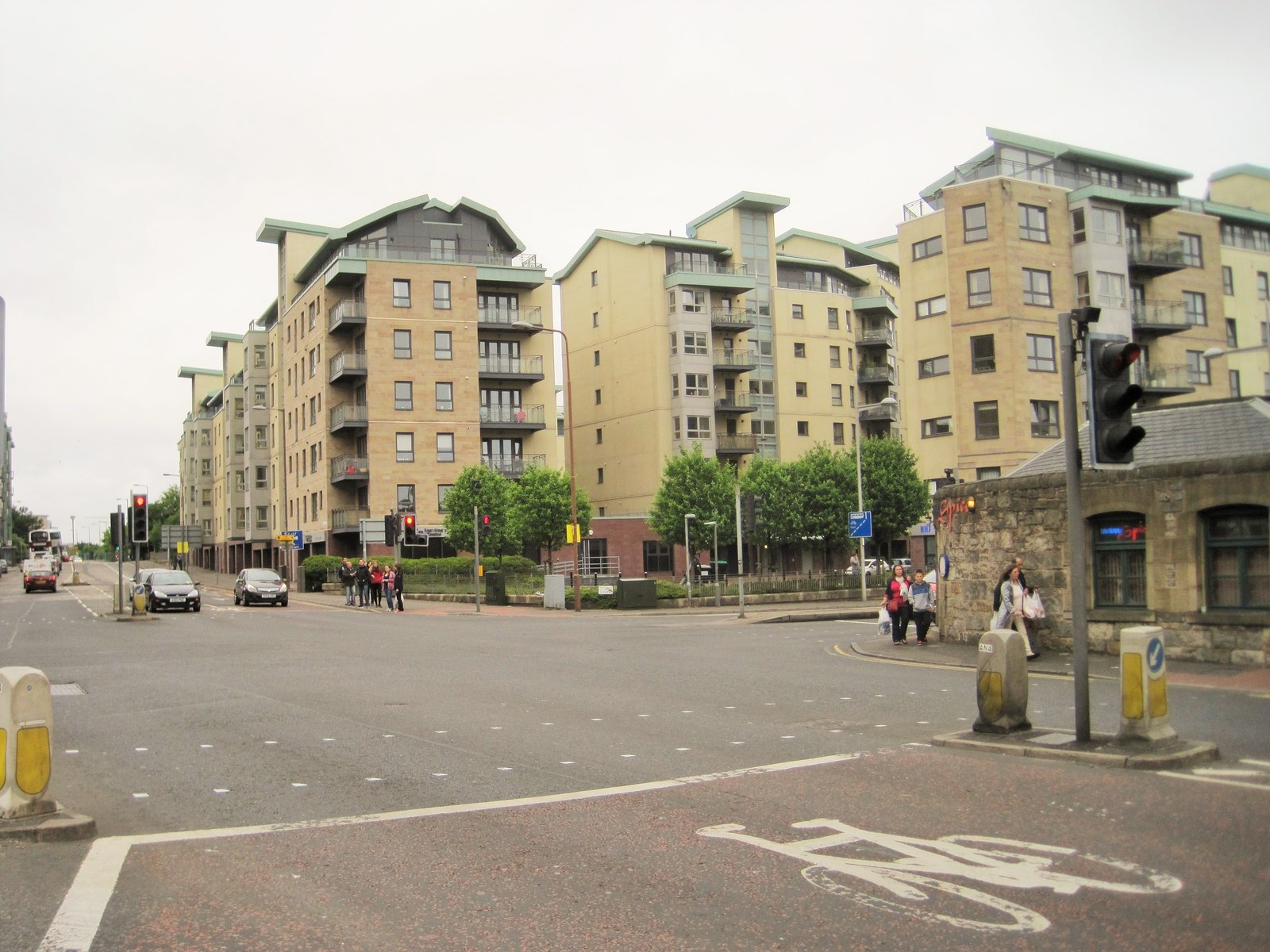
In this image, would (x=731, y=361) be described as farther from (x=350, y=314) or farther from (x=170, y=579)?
(x=170, y=579)

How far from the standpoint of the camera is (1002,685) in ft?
32.8

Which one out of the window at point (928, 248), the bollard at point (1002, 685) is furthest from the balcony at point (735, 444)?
the bollard at point (1002, 685)

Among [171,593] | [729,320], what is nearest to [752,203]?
[729,320]

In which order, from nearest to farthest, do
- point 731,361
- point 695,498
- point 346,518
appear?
point 695,498
point 346,518
point 731,361

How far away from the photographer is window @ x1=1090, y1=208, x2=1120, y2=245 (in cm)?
4741

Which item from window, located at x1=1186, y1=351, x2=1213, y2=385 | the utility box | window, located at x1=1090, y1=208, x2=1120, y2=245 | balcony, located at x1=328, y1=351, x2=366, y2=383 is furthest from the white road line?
balcony, located at x1=328, y1=351, x2=366, y2=383

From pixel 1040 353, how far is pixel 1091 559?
1185 inches

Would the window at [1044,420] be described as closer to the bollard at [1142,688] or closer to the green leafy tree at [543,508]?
the green leafy tree at [543,508]

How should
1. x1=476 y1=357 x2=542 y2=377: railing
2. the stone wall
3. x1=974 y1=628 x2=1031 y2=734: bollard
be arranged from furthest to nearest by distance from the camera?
x1=476 y1=357 x2=542 y2=377: railing
the stone wall
x1=974 y1=628 x2=1031 y2=734: bollard

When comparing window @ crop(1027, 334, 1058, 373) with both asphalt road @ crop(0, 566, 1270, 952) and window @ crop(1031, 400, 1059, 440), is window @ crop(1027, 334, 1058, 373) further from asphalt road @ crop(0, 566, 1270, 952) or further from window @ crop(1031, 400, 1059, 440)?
asphalt road @ crop(0, 566, 1270, 952)

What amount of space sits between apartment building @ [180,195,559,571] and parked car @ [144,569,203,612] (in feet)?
59.9

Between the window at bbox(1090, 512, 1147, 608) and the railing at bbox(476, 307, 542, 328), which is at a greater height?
the railing at bbox(476, 307, 542, 328)

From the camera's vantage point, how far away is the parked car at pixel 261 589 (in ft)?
134

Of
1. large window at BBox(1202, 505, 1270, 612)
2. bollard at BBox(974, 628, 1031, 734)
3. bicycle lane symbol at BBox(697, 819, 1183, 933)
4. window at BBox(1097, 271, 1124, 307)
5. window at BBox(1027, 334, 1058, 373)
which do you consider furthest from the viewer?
window at BBox(1097, 271, 1124, 307)
